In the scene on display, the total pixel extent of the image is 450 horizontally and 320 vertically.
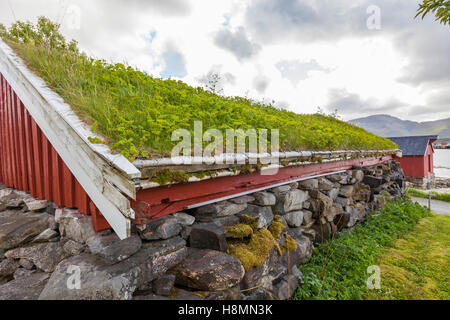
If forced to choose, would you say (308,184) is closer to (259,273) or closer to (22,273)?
(259,273)

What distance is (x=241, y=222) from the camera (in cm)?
298

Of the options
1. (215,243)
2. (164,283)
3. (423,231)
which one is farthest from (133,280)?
(423,231)

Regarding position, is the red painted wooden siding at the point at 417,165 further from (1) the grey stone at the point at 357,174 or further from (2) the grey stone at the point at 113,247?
(2) the grey stone at the point at 113,247

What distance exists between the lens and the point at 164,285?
1.96 metres

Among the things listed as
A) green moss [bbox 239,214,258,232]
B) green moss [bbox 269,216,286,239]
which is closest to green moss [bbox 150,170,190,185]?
green moss [bbox 239,214,258,232]

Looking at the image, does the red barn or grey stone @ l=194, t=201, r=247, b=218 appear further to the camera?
the red barn

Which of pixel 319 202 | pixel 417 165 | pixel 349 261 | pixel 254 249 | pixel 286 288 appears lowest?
pixel 349 261

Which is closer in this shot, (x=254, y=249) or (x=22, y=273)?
(x=22, y=273)

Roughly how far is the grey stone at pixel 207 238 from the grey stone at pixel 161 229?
0.21 meters

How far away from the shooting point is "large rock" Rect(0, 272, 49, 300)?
1841 millimetres

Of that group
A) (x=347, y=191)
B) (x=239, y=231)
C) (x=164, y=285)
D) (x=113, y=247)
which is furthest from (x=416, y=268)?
(x=113, y=247)

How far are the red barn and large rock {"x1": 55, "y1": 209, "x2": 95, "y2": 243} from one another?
27.0m

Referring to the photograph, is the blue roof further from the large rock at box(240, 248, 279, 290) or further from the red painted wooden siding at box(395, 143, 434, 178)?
the large rock at box(240, 248, 279, 290)

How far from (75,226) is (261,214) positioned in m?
2.20
